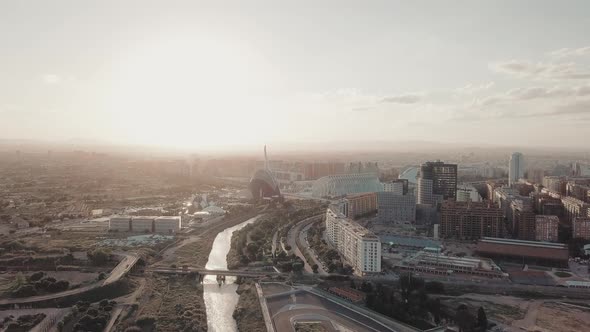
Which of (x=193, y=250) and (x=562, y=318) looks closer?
(x=562, y=318)

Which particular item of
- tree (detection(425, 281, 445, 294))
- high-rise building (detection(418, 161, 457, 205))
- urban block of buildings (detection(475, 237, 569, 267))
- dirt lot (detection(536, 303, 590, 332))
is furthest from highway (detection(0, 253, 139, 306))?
high-rise building (detection(418, 161, 457, 205))

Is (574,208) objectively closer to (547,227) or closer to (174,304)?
(547,227)

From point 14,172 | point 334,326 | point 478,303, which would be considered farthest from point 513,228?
point 14,172

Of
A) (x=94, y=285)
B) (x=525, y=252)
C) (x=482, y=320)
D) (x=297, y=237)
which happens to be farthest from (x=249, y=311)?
(x=525, y=252)

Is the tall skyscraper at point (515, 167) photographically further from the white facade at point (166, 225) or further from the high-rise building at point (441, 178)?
the white facade at point (166, 225)

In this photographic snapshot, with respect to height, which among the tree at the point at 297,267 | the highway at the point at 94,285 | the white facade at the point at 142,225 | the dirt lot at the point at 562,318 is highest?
the white facade at the point at 142,225

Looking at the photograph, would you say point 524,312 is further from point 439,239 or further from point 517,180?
point 517,180

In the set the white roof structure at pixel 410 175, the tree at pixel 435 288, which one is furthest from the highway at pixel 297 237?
the white roof structure at pixel 410 175
